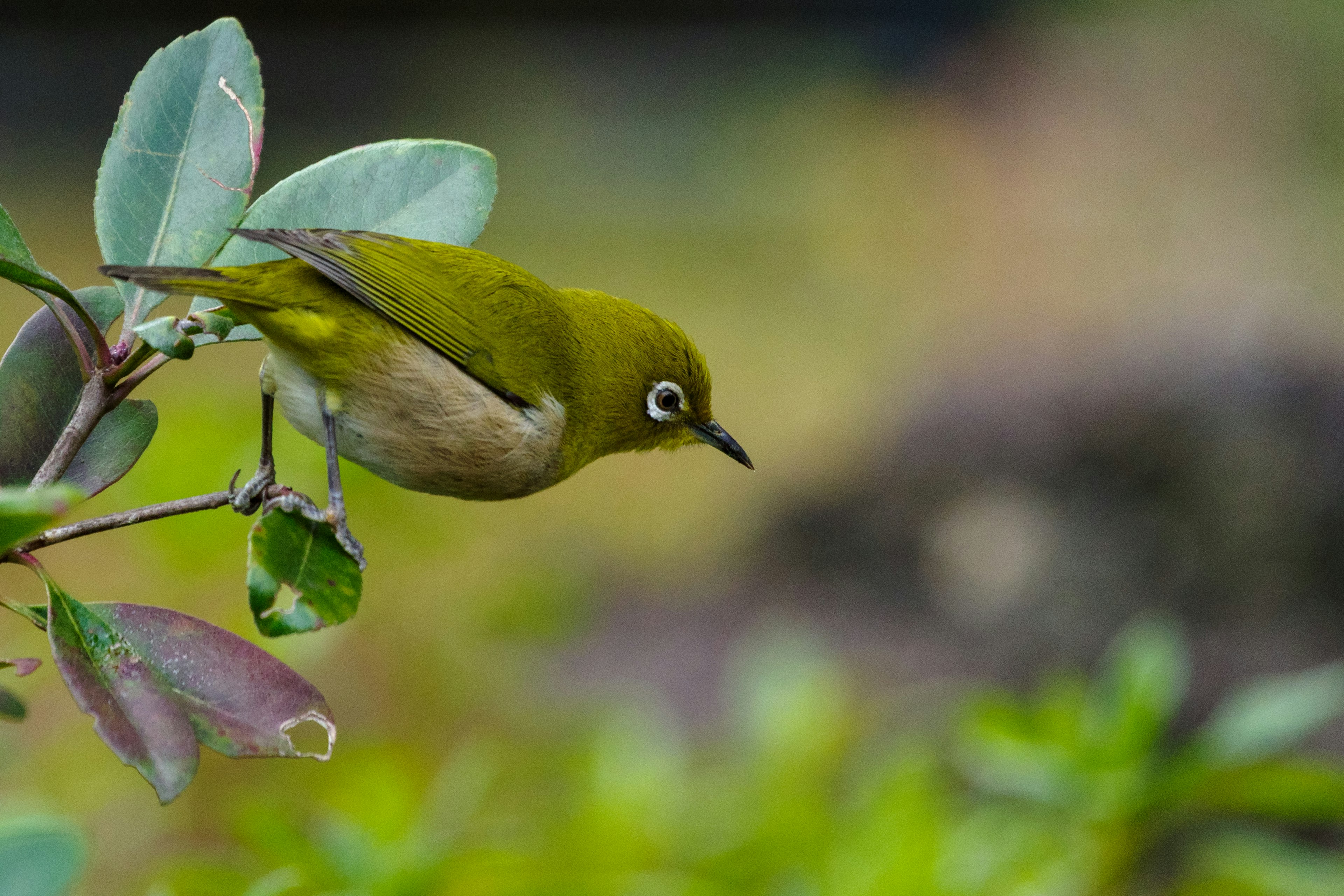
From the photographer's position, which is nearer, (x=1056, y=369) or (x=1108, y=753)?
(x=1108, y=753)

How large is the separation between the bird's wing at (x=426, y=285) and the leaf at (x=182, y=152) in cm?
20

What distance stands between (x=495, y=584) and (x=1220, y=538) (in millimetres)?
3637

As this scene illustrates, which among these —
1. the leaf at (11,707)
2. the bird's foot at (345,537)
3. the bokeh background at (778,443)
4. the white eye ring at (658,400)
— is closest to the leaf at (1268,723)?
the bokeh background at (778,443)

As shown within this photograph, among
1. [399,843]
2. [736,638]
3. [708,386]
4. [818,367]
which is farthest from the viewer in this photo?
[818,367]

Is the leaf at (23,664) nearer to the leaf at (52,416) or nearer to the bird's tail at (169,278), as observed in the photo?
the leaf at (52,416)

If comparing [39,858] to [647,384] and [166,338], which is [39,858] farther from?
[647,384]

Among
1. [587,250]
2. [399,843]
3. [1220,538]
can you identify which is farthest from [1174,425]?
[587,250]

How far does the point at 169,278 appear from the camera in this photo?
1504mm

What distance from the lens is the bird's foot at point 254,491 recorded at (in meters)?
1.64

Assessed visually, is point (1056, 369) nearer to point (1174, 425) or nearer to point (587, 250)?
point (1174, 425)

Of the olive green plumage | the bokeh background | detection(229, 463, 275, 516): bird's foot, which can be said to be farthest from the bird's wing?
the bokeh background

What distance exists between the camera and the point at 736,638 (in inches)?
265

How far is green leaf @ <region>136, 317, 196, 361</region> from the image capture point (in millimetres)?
1298

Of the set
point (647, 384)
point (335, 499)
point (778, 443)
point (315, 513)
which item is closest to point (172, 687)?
point (315, 513)
